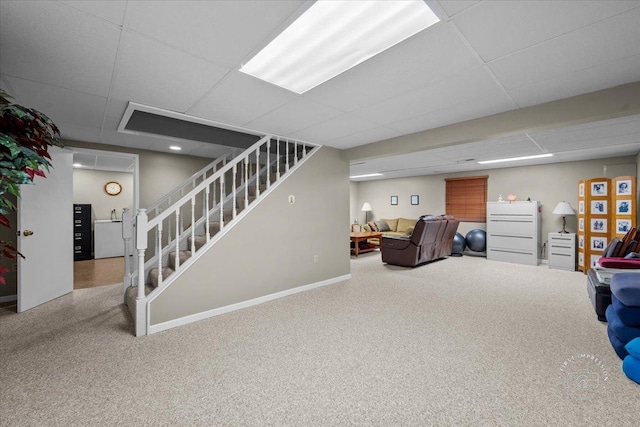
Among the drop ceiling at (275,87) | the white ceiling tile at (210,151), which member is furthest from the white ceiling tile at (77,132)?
the white ceiling tile at (210,151)

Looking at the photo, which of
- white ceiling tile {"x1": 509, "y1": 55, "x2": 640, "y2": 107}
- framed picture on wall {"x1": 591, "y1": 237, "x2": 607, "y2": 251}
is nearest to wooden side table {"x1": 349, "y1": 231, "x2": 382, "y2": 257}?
framed picture on wall {"x1": 591, "y1": 237, "x2": 607, "y2": 251}

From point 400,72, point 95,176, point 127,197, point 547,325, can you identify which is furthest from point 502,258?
point 95,176

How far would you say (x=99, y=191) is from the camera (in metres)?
7.27

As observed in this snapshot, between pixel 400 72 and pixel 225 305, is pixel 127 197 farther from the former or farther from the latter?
pixel 400 72

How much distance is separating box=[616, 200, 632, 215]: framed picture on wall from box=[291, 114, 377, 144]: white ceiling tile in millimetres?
4828

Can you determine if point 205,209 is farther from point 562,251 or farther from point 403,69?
point 562,251

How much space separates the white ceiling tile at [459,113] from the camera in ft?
8.53

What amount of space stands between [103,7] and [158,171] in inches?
151

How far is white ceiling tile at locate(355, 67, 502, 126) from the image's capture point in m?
2.20

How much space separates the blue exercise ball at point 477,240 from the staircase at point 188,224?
205 inches

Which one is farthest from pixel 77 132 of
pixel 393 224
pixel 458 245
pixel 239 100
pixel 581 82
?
pixel 458 245

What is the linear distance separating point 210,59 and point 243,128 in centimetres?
158

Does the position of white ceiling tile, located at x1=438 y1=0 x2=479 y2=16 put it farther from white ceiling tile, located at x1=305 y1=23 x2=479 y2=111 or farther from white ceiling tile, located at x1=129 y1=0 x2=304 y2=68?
white ceiling tile, located at x1=129 y1=0 x2=304 y2=68

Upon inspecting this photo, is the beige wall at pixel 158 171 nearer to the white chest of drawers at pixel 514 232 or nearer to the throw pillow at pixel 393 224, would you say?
the throw pillow at pixel 393 224
